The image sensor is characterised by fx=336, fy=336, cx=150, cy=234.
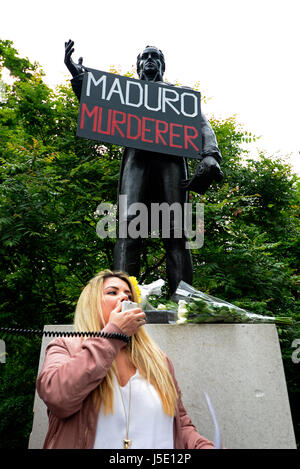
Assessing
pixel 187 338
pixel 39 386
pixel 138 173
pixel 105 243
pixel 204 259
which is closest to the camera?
pixel 39 386

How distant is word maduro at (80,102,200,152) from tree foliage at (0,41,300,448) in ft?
5.55

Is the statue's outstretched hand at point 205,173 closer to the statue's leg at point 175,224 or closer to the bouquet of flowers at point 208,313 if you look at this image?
the statue's leg at point 175,224

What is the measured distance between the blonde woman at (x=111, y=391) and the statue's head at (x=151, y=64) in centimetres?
344

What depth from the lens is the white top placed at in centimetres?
151

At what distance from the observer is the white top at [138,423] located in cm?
151

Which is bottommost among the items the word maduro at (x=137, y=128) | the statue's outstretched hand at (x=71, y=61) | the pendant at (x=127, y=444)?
the pendant at (x=127, y=444)

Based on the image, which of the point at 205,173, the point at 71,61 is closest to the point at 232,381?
the point at 205,173

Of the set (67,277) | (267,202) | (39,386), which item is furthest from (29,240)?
(267,202)

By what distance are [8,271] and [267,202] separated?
6.66 meters

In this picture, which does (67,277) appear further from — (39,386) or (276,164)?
(276,164)

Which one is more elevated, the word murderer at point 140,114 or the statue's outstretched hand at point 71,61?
the statue's outstretched hand at point 71,61

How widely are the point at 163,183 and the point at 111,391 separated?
2.70 m

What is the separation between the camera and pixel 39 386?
1.47 m

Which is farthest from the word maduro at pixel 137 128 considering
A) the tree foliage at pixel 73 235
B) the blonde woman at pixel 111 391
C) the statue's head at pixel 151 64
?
the blonde woman at pixel 111 391
